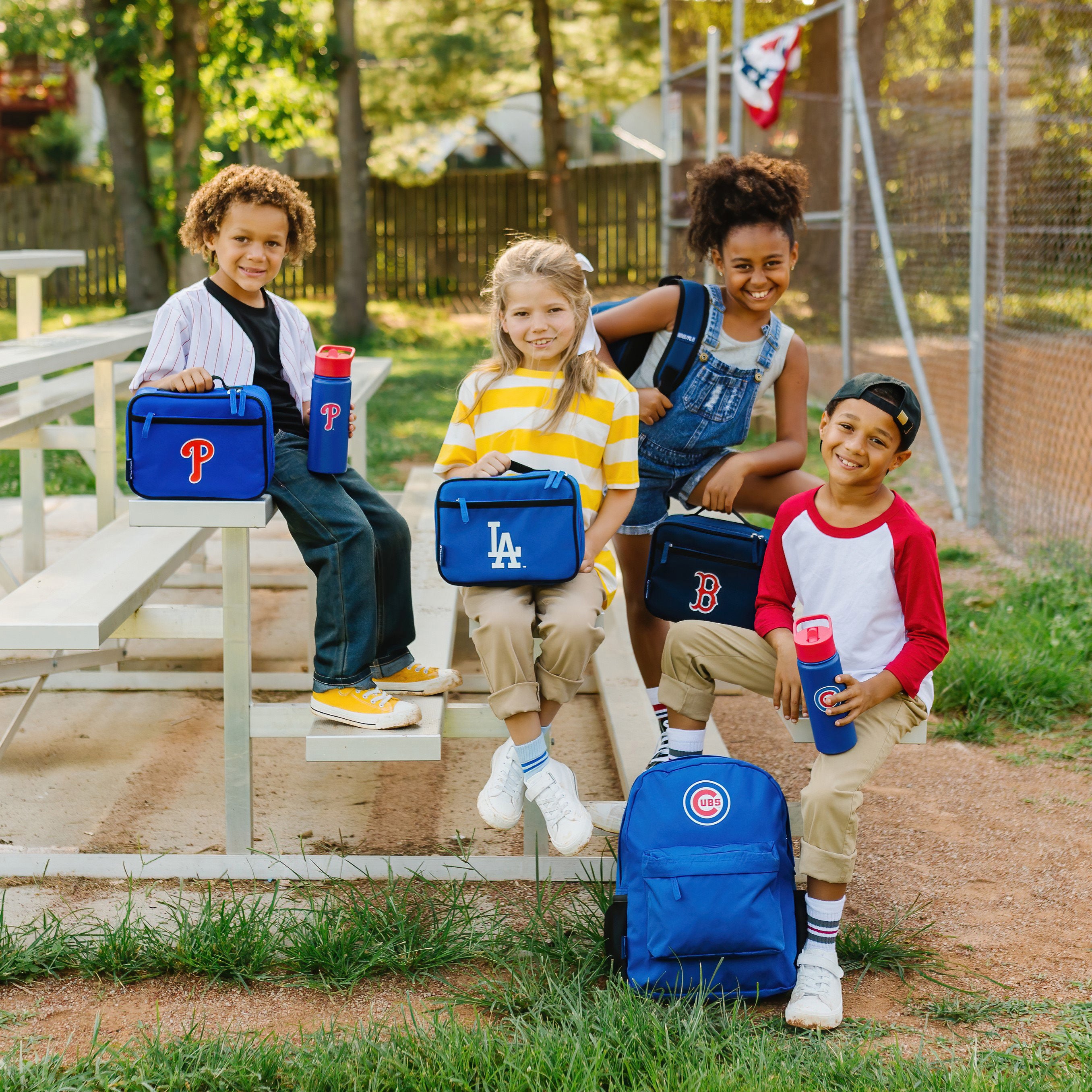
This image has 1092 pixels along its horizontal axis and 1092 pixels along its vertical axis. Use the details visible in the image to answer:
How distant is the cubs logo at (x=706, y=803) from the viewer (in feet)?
8.55

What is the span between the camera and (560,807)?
277 centimetres

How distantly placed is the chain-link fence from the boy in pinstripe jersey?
395 centimetres

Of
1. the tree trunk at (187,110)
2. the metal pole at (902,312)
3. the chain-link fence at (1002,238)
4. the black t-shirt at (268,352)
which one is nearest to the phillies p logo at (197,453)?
the black t-shirt at (268,352)

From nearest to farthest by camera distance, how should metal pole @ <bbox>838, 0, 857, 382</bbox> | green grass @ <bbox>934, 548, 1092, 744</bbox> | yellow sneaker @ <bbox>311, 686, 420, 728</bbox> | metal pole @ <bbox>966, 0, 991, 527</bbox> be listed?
yellow sneaker @ <bbox>311, 686, 420, 728</bbox>, green grass @ <bbox>934, 548, 1092, 744</bbox>, metal pole @ <bbox>966, 0, 991, 527</bbox>, metal pole @ <bbox>838, 0, 857, 382</bbox>

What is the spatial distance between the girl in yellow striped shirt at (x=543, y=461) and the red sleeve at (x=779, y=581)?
36 cm

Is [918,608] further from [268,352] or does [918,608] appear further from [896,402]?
[268,352]

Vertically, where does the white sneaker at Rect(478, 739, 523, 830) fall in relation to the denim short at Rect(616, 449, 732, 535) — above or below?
below

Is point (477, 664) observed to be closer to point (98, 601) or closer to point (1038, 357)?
point (98, 601)

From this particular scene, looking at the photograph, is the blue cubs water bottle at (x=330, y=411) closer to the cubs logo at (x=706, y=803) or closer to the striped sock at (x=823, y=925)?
the cubs logo at (x=706, y=803)

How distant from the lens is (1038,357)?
745 centimetres

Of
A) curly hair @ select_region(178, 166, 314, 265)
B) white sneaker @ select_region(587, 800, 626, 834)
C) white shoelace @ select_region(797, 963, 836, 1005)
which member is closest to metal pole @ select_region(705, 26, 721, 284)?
curly hair @ select_region(178, 166, 314, 265)

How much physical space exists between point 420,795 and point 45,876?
104 centimetres

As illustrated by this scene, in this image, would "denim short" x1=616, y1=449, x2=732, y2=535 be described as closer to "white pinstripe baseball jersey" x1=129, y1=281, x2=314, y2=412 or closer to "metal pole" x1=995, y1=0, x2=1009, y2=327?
"white pinstripe baseball jersey" x1=129, y1=281, x2=314, y2=412

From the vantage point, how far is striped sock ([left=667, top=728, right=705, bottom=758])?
117 inches
